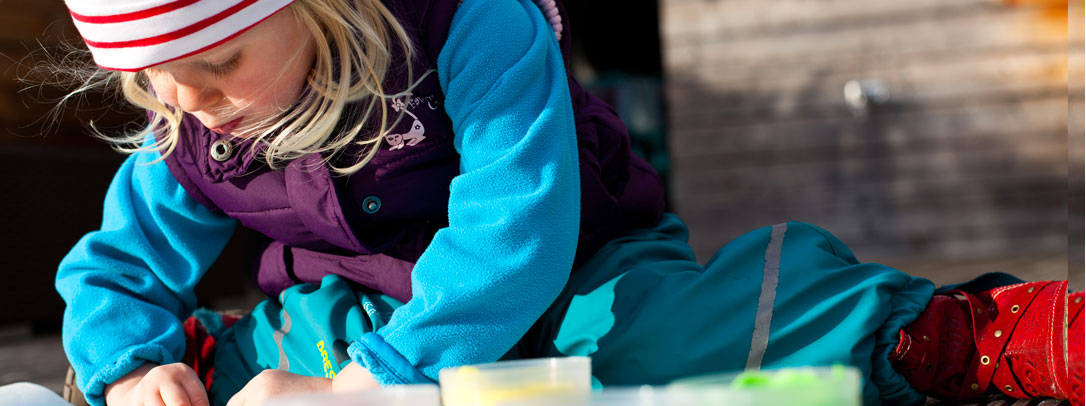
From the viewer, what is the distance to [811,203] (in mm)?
4137

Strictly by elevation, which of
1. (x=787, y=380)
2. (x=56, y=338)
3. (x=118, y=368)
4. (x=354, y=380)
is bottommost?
(x=56, y=338)

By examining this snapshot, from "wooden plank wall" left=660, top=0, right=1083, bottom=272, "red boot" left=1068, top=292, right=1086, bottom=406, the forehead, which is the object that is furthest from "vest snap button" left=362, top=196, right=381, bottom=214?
"wooden plank wall" left=660, top=0, right=1083, bottom=272

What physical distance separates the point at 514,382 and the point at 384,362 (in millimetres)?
296

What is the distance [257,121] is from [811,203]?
3351 millimetres

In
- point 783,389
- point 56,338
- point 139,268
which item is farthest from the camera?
point 56,338

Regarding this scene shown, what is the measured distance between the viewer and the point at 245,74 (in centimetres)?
102

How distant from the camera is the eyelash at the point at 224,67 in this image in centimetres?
100

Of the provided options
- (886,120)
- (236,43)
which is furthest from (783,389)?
(886,120)

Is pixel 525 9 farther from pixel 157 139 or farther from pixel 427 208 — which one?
pixel 157 139

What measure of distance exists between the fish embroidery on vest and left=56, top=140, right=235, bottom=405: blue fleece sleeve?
359 millimetres

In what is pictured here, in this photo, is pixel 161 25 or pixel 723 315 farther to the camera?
pixel 723 315

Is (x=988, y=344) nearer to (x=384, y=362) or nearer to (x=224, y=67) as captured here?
(x=384, y=362)

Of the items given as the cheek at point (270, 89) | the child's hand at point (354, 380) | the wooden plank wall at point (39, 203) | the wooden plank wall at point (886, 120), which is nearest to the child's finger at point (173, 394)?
the child's hand at point (354, 380)

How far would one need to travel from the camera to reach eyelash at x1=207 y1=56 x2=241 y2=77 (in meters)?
1.00
